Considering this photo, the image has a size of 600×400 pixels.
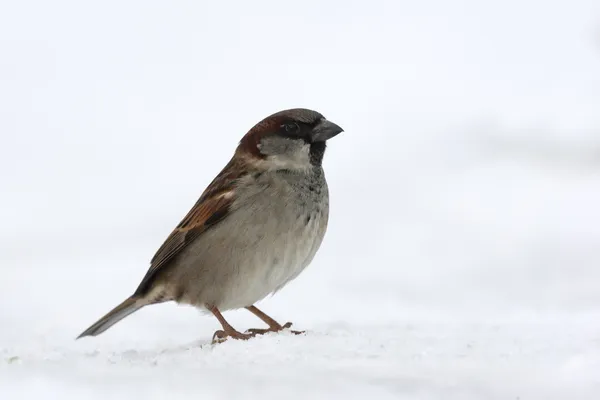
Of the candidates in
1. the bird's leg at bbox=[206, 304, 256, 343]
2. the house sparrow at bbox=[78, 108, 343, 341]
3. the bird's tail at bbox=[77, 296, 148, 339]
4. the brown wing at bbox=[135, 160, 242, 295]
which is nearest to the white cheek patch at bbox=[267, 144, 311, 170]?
the house sparrow at bbox=[78, 108, 343, 341]

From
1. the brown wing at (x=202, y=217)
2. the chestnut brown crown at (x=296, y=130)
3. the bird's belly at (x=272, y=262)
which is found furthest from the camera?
the chestnut brown crown at (x=296, y=130)

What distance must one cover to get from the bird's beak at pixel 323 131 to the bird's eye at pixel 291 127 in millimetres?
72

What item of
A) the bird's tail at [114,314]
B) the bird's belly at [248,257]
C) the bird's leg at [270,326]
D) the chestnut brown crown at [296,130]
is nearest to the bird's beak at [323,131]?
the chestnut brown crown at [296,130]

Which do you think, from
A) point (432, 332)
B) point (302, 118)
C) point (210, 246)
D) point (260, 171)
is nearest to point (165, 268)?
point (210, 246)

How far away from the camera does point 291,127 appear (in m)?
4.49

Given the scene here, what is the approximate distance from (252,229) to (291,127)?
0.53m

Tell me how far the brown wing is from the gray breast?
Answer: 39 millimetres

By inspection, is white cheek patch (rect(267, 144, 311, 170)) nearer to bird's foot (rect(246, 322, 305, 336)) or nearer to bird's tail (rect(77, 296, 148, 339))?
bird's foot (rect(246, 322, 305, 336))

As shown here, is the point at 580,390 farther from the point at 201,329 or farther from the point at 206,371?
the point at 201,329

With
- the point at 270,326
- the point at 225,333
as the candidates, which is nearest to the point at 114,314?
the point at 225,333

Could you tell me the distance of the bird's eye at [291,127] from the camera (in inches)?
177

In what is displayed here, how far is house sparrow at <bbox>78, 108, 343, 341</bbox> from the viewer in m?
4.21

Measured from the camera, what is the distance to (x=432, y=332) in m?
4.06

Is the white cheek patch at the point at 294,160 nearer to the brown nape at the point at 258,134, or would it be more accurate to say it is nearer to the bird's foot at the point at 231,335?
the brown nape at the point at 258,134
